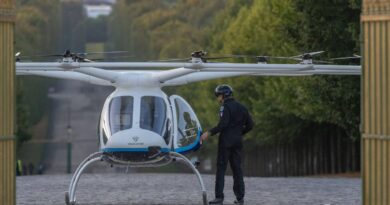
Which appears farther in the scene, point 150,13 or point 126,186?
point 150,13

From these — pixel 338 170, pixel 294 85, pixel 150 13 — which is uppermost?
pixel 150 13

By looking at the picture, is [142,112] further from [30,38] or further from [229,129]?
[30,38]

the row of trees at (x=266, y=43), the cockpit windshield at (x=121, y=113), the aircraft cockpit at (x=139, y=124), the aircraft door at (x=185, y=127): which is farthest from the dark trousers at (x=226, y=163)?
the row of trees at (x=266, y=43)

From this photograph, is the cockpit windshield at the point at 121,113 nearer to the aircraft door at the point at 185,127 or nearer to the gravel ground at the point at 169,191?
the aircraft door at the point at 185,127

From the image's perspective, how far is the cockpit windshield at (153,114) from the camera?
22931 millimetres

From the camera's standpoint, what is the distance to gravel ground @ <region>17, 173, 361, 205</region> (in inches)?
968

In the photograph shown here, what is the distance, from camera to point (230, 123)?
2180cm

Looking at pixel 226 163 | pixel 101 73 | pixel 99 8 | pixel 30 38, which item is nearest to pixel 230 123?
pixel 226 163

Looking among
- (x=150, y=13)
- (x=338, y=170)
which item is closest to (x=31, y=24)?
(x=150, y=13)

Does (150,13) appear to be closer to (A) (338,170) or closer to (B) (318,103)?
(A) (338,170)

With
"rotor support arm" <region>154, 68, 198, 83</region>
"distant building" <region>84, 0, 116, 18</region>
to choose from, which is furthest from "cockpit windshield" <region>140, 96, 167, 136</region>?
"distant building" <region>84, 0, 116, 18</region>

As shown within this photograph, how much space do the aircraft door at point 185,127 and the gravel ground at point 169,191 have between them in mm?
1011

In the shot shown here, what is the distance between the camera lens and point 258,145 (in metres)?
66.8

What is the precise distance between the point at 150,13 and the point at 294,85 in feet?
107
